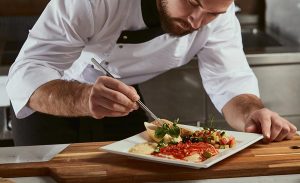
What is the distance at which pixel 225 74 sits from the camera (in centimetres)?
224

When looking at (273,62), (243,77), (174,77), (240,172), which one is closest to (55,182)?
(240,172)

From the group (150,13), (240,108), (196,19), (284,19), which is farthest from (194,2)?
(284,19)

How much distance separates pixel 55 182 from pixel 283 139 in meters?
0.65

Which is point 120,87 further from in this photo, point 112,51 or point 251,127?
point 112,51

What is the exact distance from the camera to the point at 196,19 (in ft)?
6.33

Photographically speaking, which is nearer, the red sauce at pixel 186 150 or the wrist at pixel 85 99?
the red sauce at pixel 186 150

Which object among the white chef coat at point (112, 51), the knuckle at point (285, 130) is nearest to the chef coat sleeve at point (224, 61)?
the white chef coat at point (112, 51)

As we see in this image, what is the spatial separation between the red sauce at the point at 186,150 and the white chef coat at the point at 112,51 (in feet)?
1.76

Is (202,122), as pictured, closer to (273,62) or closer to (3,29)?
(273,62)

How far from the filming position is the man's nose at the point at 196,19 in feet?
6.28

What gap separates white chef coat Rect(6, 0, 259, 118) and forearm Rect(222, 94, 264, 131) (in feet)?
0.15

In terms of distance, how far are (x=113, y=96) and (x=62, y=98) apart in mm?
305

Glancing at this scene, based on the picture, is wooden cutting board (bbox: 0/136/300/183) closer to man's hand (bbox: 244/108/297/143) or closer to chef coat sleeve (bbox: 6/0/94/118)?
man's hand (bbox: 244/108/297/143)

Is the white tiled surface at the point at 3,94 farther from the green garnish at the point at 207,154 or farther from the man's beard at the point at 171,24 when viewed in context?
the green garnish at the point at 207,154
